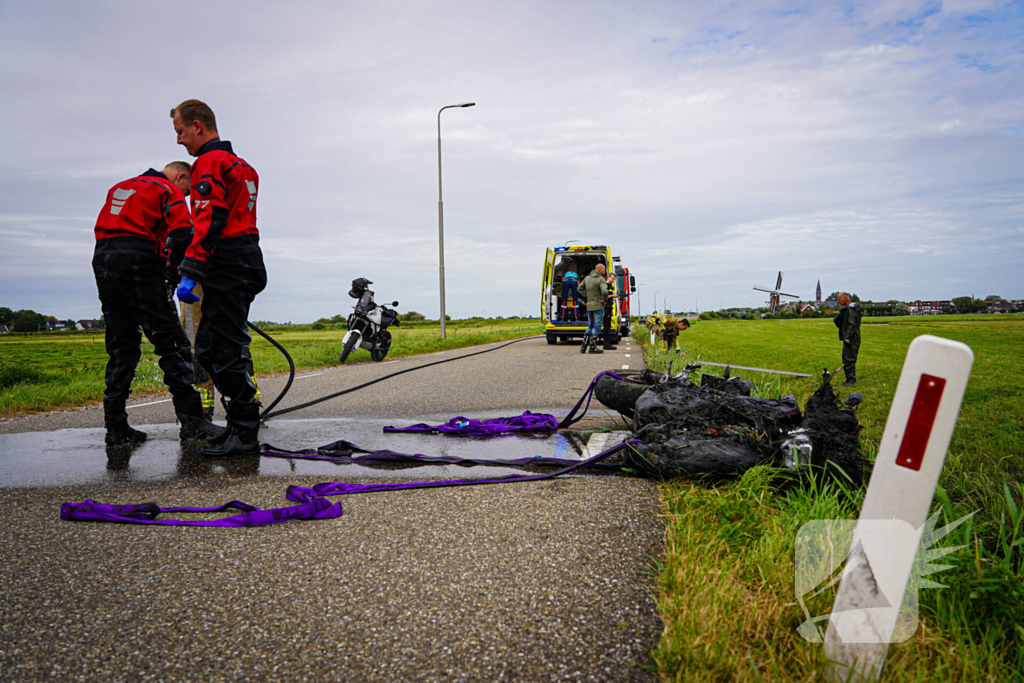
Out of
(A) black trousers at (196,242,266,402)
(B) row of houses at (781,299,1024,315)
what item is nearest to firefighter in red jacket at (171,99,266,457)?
(A) black trousers at (196,242,266,402)

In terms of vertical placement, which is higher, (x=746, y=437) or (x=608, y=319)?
(x=608, y=319)

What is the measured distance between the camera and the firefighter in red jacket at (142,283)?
448 centimetres

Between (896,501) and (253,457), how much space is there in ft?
13.2

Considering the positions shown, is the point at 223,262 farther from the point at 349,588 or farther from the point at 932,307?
the point at 932,307

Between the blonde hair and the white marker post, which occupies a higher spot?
the blonde hair

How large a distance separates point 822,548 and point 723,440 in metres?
1.19

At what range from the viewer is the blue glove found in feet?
13.2

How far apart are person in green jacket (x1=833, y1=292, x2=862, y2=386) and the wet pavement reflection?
7.44 m

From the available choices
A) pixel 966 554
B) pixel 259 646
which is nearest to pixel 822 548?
pixel 966 554

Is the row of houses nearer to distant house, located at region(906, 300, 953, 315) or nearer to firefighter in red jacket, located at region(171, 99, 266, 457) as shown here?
distant house, located at region(906, 300, 953, 315)

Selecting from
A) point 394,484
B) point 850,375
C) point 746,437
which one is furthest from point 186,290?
point 850,375

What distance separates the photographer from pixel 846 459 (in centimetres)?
313

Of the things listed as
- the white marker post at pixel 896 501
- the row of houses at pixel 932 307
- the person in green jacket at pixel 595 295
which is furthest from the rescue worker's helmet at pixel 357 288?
the row of houses at pixel 932 307

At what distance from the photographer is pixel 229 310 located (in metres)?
4.13
